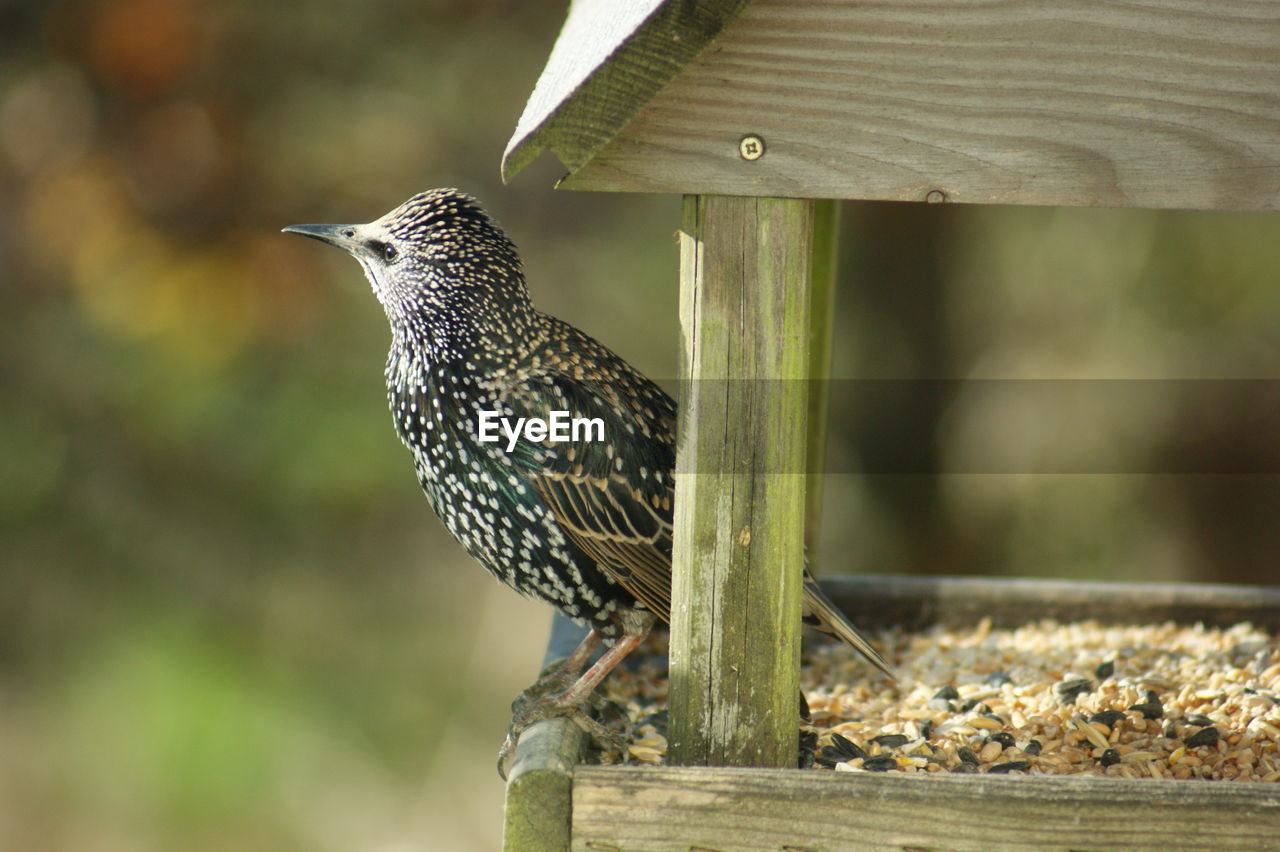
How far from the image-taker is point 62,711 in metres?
6.30

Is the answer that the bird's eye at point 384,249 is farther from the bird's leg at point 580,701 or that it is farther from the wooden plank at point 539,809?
the wooden plank at point 539,809

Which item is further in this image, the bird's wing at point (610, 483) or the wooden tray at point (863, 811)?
the bird's wing at point (610, 483)

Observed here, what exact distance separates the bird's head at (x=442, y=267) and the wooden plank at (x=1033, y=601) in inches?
60.4

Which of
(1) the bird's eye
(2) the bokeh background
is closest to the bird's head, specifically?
(1) the bird's eye

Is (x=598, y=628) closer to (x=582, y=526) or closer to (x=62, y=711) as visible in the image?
(x=582, y=526)

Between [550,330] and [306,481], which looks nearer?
[550,330]

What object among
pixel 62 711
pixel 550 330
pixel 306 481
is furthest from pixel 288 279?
pixel 550 330

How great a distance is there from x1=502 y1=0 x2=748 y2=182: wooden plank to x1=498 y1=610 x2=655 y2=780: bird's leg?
44.7 inches

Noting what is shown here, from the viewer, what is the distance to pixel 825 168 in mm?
2096

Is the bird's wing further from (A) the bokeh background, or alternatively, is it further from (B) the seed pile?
(A) the bokeh background

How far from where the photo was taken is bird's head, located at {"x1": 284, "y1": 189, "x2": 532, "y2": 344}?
285 centimetres

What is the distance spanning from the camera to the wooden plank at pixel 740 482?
2.18m

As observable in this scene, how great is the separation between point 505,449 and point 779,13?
3.60 ft

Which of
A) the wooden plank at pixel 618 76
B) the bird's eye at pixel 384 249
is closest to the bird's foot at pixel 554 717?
the bird's eye at pixel 384 249
